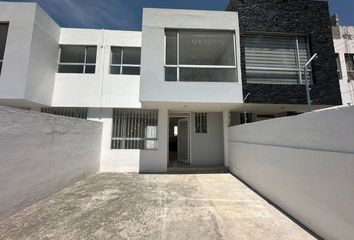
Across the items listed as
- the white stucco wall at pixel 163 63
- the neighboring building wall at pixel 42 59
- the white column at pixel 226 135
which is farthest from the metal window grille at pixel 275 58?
the neighboring building wall at pixel 42 59

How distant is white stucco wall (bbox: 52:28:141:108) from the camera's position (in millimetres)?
8273

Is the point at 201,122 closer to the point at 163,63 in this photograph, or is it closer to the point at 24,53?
the point at 163,63

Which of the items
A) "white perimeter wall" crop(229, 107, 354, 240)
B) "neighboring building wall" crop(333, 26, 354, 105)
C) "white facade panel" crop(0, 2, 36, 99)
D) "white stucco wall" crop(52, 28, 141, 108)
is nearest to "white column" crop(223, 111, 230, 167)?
"white perimeter wall" crop(229, 107, 354, 240)

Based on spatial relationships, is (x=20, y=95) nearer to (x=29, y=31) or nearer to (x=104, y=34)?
(x=29, y=31)

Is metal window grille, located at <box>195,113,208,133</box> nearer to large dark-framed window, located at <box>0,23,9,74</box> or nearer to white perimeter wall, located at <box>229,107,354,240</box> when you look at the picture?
white perimeter wall, located at <box>229,107,354,240</box>

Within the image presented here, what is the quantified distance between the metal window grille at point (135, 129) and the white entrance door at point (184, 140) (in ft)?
7.26

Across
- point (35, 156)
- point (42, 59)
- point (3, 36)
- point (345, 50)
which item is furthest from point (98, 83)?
point (345, 50)

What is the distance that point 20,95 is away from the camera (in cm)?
668

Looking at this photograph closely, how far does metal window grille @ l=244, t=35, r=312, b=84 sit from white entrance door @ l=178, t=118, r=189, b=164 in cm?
432

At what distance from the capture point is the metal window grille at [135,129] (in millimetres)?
8266

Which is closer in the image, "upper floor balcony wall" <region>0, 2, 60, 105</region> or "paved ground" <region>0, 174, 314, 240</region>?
"paved ground" <region>0, 174, 314, 240</region>

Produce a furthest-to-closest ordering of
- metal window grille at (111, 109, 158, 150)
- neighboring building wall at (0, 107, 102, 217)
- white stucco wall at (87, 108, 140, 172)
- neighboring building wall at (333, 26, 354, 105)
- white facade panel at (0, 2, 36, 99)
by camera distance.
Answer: neighboring building wall at (333, 26, 354, 105) → metal window grille at (111, 109, 158, 150) → white stucco wall at (87, 108, 140, 172) → white facade panel at (0, 2, 36, 99) → neighboring building wall at (0, 107, 102, 217)

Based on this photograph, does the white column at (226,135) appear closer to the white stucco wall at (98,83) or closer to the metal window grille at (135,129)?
the metal window grille at (135,129)

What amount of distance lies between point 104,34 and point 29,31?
2.96 metres
